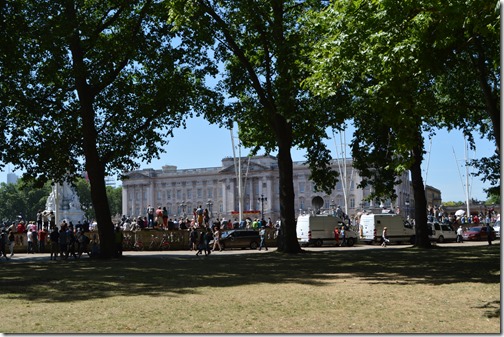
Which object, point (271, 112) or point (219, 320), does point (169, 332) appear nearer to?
point (219, 320)

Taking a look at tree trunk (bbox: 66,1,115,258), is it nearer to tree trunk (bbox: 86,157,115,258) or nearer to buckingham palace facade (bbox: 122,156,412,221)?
tree trunk (bbox: 86,157,115,258)

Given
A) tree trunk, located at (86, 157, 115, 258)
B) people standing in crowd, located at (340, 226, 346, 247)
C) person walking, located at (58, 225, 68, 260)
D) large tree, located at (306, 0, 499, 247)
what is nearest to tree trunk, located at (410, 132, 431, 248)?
people standing in crowd, located at (340, 226, 346, 247)

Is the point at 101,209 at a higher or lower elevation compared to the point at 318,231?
higher

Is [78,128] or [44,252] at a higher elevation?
[78,128]

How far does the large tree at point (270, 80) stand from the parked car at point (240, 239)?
9197mm

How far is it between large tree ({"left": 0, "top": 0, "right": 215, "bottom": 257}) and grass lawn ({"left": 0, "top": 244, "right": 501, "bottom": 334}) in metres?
9.88

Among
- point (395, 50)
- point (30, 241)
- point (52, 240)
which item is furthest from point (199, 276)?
point (30, 241)

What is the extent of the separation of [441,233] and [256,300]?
47.4 meters

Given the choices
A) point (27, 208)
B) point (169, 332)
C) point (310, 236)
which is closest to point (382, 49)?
point (169, 332)

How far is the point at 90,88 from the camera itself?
1302 inches

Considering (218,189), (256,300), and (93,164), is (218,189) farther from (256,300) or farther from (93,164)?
(256,300)

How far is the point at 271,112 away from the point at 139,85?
7131mm

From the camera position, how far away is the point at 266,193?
6973 inches

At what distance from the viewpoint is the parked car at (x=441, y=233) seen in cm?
5885
